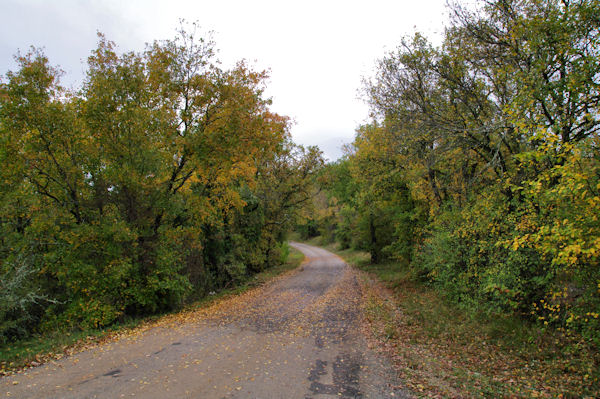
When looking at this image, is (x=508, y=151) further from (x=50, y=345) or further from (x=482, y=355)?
(x=50, y=345)

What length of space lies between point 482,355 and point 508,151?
6.10m

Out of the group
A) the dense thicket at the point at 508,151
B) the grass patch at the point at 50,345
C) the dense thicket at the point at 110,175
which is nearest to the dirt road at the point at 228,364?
the grass patch at the point at 50,345

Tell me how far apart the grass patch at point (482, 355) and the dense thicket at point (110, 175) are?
833cm

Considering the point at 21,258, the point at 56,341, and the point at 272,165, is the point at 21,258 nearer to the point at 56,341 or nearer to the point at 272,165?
the point at 56,341

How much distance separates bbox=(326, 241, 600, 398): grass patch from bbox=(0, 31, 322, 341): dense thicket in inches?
328

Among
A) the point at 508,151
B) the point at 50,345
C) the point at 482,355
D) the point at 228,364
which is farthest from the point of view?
the point at 508,151

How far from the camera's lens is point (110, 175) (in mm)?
10625

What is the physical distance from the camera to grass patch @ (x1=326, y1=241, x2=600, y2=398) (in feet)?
17.5

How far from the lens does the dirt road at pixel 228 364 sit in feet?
17.5

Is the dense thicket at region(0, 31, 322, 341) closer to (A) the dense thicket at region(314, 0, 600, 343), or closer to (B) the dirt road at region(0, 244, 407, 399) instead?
(B) the dirt road at region(0, 244, 407, 399)

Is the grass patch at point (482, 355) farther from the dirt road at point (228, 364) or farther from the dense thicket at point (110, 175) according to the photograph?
A: the dense thicket at point (110, 175)

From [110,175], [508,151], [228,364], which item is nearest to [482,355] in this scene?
[228,364]

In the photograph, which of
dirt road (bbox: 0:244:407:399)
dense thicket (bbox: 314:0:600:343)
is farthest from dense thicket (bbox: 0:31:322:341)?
dense thicket (bbox: 314:0:600:343)

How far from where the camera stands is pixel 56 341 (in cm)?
830
